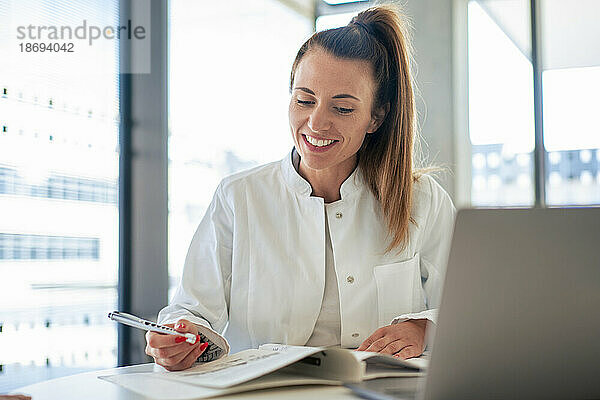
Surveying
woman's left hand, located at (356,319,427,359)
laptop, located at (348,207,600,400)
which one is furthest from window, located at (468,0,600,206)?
laptop, located at (348,207,600,400)

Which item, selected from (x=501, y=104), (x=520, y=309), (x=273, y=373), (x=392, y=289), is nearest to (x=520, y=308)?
(x=520, y=309)

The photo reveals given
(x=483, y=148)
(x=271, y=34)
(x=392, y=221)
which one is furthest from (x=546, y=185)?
(x=392, y=221)

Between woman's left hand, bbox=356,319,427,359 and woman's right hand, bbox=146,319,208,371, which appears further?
woman's left hand, bbox=356,319,427,359

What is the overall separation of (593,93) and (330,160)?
2035 mm

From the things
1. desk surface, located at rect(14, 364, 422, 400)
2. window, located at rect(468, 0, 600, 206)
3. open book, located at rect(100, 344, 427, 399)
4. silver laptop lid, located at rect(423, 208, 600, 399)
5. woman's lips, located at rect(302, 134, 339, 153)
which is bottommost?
desk surface, located at rect(14, 364, 422, 400)

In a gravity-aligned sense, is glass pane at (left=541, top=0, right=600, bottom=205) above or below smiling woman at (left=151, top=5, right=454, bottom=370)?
above

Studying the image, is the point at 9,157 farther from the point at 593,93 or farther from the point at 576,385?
the point at 593,93

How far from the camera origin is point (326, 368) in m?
0.91

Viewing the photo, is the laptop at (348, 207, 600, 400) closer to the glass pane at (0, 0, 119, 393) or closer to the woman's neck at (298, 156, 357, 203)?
the woman's neck at (298, 156, 357, 203)

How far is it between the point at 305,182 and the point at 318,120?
17 centimetres

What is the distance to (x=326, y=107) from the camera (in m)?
1.53

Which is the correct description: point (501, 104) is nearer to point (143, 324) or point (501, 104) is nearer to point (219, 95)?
point (219, 95)

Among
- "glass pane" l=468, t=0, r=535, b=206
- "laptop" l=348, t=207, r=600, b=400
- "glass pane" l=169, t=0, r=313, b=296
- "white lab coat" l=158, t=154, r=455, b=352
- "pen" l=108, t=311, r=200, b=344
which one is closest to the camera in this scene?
"laptop" l=348, t=207, r=600, b=400

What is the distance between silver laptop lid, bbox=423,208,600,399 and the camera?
615 millimetres
